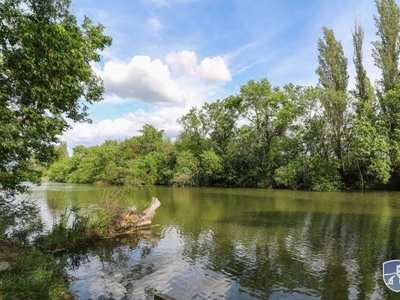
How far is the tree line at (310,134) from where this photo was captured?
41.9m

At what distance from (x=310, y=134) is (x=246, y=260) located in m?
40.3

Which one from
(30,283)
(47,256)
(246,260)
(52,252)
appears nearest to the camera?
(30,283)

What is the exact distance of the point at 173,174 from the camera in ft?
201

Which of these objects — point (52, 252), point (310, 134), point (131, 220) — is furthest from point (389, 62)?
point (52, 252)

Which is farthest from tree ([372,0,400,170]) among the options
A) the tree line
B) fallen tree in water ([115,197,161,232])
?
fallen tree in water ([115,197,161,232])

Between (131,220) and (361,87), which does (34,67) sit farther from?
(361,87)

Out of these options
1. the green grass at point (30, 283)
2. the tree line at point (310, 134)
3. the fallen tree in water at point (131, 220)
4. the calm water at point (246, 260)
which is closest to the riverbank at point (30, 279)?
the green grass at point (30, 283)

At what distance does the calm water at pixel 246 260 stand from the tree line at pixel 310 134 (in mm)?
18673

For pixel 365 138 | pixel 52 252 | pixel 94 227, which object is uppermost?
pixel 365 138

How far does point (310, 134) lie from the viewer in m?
48.5

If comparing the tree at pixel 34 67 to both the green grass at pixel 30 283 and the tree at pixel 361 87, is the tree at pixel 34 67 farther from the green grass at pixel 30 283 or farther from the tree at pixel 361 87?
the tree at pixel 361 87

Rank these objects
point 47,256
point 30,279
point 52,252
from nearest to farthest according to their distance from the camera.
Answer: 1. point 30,279
2. point 47,256
3. point 52,252

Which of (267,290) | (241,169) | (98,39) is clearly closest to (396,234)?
(267,290)

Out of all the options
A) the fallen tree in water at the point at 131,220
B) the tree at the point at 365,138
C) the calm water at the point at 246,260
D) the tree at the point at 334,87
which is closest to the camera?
the calm water at the point at 246,260
